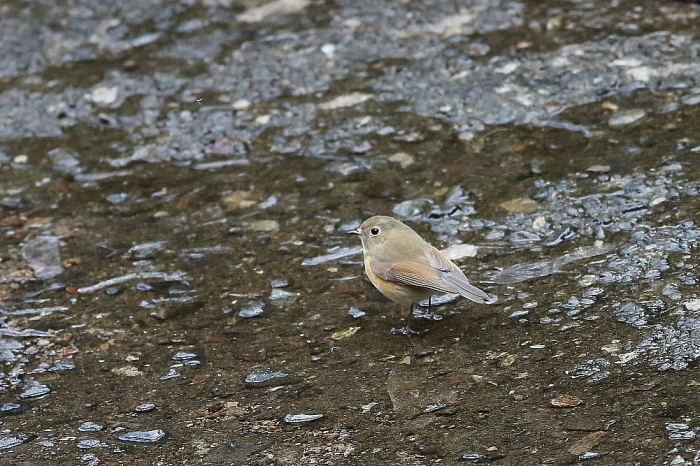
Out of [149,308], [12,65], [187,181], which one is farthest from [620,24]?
[12,65]

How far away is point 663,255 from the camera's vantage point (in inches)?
187

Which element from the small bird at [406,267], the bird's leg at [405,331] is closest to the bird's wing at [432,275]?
the small bird at [406,267]

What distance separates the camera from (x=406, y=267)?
4.70 meters

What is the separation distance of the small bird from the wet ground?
222 millimetres

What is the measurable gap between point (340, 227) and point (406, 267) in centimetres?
107

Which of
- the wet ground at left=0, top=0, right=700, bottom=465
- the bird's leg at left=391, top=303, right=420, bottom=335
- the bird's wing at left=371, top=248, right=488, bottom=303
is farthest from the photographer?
the bird's leg at left=391, top=303, right=420, bottom=335

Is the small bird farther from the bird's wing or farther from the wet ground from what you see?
the wet ground

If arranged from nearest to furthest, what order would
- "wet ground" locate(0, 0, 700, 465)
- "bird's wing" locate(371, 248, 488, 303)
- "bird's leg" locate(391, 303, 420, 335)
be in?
"wet ground" locate(0, 0, 700, 465) < "bird's wing" locate(371, 248, 488, 303) < "bird's leg" locate(391, 303, 420, 335)

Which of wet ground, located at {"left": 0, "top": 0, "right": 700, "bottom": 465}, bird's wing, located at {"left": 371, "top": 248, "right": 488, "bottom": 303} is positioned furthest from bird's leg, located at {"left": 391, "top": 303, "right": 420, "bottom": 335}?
bird's wing, located at {"left": 371, "top": 248, "right": 488, "bottom": 303}

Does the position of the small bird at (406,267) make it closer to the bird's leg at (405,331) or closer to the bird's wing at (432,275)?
the bird's wing at (432,275)

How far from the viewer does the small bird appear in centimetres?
453

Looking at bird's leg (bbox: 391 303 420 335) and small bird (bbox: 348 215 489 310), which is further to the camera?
bird's leg (bbox: 391 303 420 335)

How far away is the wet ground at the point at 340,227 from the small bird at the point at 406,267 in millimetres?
222

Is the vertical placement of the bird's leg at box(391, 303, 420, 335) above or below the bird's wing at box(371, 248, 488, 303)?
below
